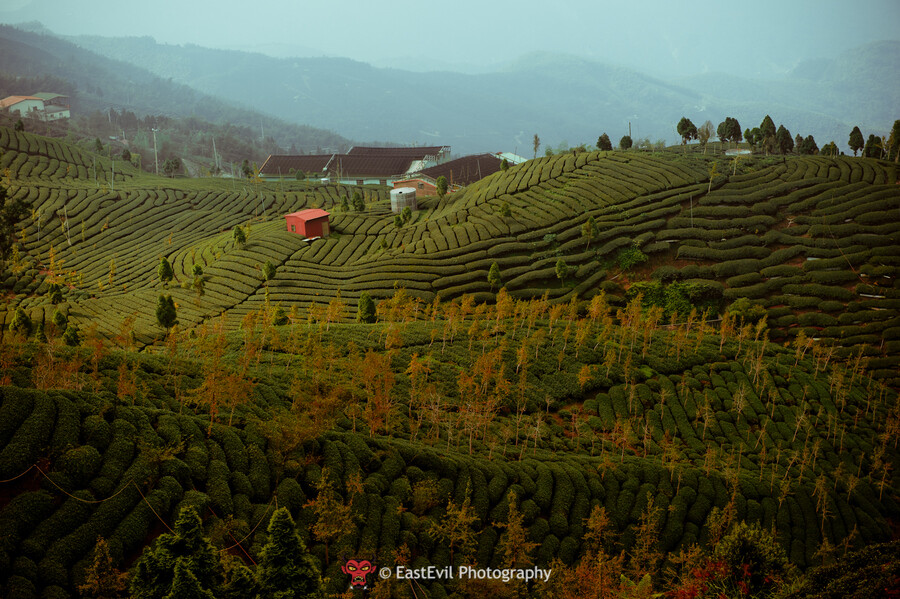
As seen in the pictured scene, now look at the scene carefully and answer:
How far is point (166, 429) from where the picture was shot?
21.0 meters

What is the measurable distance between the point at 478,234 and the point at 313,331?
29.2 m

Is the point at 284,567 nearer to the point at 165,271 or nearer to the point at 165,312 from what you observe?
the point at 165,312

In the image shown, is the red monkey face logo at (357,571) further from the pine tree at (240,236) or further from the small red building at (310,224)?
the small red building at (310,224)

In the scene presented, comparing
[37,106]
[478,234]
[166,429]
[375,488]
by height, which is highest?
[37,106]

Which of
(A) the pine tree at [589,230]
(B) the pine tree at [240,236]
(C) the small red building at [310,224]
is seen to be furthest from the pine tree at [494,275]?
(B) the pine tree at [240,236]

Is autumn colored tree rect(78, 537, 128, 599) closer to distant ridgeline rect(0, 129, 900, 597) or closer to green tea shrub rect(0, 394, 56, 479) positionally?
distant ridgeline rect(0, 129, 900, 597)

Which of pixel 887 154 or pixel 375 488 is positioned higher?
pixel 887 154

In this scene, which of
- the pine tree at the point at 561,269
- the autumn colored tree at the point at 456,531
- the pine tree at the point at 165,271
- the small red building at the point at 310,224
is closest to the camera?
the autumn colored tree at the point at 456,531

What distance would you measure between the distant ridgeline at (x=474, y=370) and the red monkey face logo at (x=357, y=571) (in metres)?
0.31

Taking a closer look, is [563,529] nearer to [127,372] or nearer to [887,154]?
[127,372]

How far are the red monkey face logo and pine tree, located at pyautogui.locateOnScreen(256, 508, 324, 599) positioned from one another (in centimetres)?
211

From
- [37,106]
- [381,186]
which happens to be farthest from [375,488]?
[37,106]

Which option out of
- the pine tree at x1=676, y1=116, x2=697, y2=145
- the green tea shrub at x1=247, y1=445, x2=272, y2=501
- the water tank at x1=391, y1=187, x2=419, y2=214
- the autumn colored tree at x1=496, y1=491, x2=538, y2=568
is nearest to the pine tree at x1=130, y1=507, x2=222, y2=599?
the green tea shrub at x1=247, y1=445, x2=272, y2=501

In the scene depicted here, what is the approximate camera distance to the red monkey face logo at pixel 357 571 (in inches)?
747
